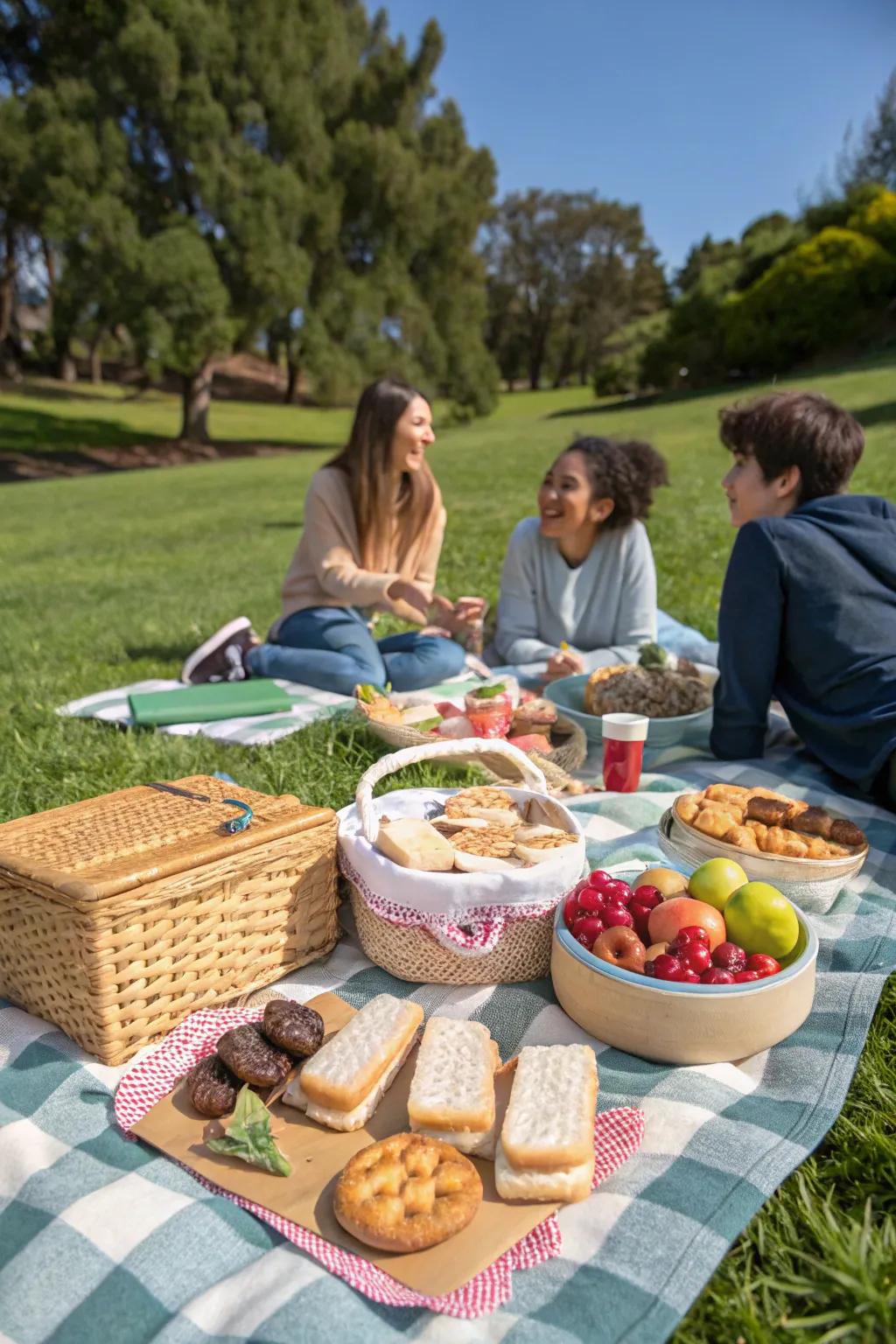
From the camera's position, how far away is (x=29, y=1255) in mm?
1631

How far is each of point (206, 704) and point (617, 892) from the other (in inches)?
101

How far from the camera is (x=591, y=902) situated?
234 cm

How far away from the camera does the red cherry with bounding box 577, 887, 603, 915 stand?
2.34m

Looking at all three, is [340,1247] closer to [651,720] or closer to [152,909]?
[152,909]

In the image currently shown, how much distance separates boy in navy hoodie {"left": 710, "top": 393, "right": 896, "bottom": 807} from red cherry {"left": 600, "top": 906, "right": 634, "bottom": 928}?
151cm

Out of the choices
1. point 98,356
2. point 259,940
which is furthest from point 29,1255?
point 98,356

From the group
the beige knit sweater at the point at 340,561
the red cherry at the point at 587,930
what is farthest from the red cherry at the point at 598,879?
the beige knit sweater at the point at 340,561

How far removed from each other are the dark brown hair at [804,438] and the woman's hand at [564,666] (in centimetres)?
120

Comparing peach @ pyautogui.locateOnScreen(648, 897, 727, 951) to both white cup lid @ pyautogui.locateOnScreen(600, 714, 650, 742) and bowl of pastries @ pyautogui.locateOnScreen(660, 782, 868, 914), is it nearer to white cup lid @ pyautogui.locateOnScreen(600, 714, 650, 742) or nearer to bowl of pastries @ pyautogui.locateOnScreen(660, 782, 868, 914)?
bowl of pastries @ pyautogui.locateOnScreen(660, 782, 868, 914)

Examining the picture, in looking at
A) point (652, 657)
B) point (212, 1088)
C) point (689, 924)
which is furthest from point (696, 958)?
point (652, 657)

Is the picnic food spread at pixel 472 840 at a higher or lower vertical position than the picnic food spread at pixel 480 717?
higher

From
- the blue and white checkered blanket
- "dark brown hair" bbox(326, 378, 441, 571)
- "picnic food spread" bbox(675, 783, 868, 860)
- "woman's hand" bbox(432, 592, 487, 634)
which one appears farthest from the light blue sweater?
the blue and white checkered blanket

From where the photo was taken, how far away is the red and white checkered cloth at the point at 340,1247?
5.08 feet

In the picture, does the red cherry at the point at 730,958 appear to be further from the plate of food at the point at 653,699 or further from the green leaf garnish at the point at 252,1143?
the plate of food at the point at 653,699
